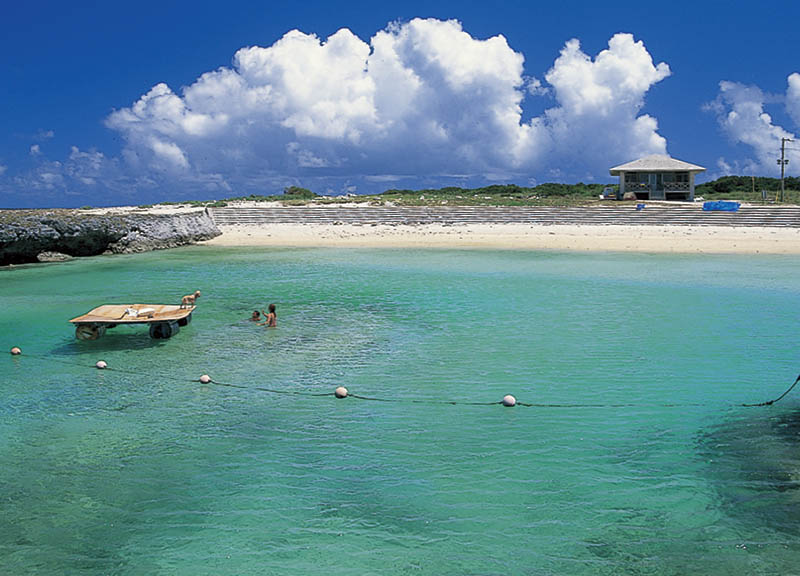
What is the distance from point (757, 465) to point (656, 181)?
44288mm

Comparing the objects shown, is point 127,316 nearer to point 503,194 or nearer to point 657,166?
point 657,166

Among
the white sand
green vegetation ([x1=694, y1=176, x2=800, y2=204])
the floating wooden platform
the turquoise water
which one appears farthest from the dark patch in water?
green vegetation ([x1=694, y1=176, x2=800, y2=204])

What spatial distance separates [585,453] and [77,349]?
34.9 feet

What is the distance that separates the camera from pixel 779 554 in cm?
607

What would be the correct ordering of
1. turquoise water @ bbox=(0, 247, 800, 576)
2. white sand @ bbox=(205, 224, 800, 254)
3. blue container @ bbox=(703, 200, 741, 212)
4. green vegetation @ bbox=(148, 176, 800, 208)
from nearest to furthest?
turquoise water @ bbox=(0, 247, 800, 576) → white sand @ bbox=(205, 224, 800, 254) → blue container @ bbox=(703, 200, 741, 212) → green vegetation @ bbox=(148, 176, 800, 208)

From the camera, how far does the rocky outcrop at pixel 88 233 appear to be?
31.2m

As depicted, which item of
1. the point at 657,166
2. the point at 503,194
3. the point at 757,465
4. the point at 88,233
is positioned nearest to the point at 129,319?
the point at 757,465

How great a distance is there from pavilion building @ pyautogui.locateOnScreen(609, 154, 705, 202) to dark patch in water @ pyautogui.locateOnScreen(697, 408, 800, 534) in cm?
4126

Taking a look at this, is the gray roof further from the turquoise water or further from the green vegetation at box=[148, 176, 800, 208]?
the turquoise water

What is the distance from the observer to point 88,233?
3400 centimetres

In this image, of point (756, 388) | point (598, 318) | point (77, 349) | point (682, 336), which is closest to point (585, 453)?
point (756, 388)

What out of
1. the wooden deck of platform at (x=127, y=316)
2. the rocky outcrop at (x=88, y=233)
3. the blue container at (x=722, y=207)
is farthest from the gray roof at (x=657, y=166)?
the wooden deck of platform at (x=127, y=316)

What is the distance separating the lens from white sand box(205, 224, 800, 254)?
1273 inches

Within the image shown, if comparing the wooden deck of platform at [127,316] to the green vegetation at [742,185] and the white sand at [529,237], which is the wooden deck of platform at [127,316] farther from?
the green vegetation at [742,185]
